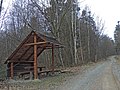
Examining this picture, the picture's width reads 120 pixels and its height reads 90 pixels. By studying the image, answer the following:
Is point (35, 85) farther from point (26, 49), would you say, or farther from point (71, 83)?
point (26, 49)

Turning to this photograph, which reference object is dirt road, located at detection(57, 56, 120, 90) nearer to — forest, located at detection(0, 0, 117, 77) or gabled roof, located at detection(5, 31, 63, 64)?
gabled roof, located at detection(5, 31, 63, 64)

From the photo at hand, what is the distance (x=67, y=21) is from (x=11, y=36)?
11.1 meters

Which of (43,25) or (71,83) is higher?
(43,25)

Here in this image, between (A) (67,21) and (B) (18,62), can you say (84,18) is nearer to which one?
(A) (67,21)

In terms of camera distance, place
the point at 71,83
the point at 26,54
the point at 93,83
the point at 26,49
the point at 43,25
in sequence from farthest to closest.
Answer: the point at 43,25 < the point at 26,54 < the point at 26,49 < the point at 71,83 < the point at 93,83

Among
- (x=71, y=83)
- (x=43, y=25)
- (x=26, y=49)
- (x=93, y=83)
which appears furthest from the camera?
(x=43, y=25)

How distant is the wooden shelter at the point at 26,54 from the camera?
60.6 feet

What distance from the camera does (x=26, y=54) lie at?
21125mm

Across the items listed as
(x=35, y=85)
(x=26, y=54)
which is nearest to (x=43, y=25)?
(x=26, y=54)

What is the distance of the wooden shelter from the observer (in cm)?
1848

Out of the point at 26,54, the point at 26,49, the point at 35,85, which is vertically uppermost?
the point at 26,49

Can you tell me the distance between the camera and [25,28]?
39469mm

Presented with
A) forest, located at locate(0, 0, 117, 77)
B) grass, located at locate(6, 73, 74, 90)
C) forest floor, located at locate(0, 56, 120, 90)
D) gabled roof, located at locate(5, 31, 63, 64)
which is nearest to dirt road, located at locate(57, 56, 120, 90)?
forest floor, located at locate(0, 56, 120, 90)

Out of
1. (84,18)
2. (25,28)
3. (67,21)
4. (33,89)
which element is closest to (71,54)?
(67,21)
